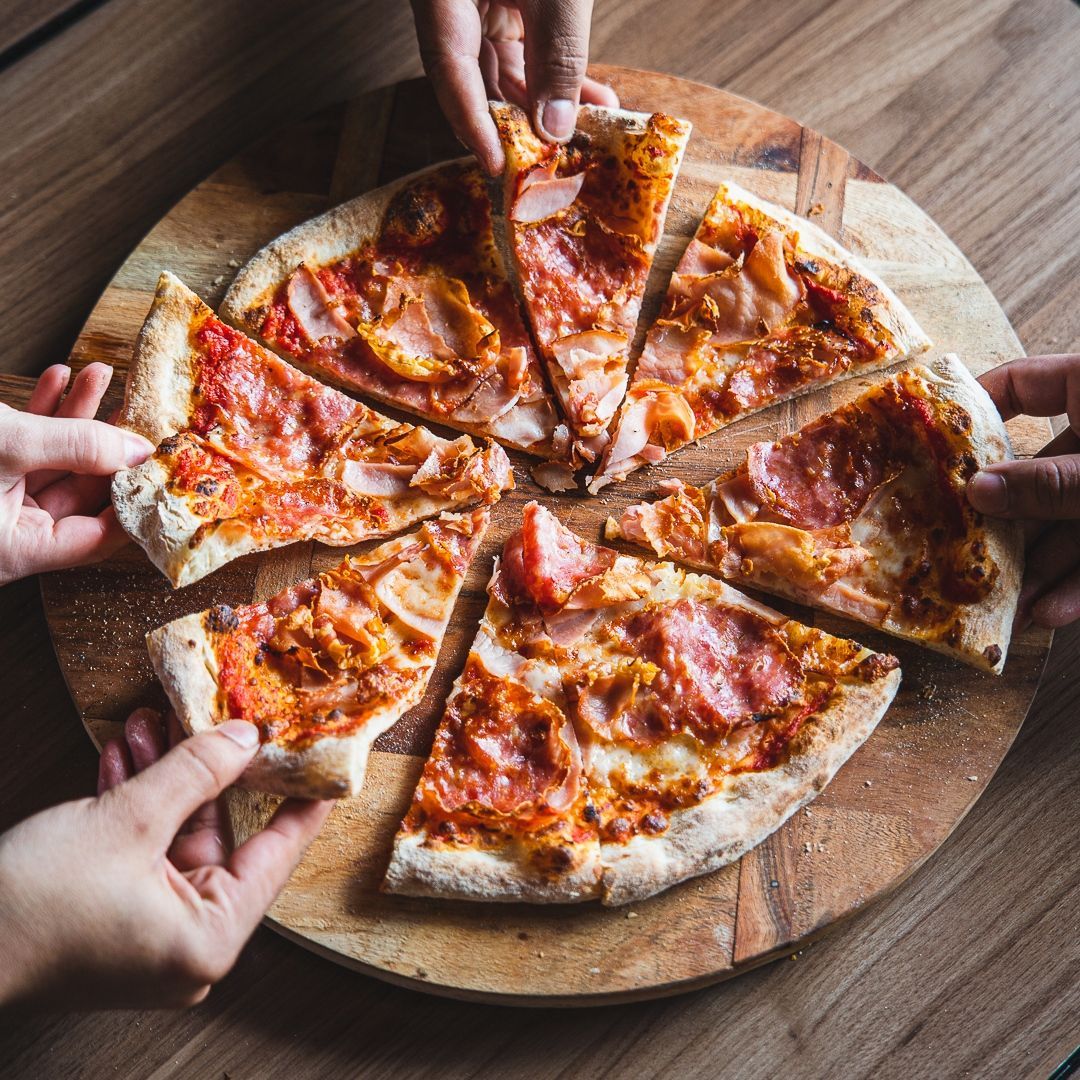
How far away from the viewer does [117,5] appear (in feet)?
15.8

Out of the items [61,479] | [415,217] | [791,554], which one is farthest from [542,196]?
[61,479]

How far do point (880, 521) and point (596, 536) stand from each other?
1022mm

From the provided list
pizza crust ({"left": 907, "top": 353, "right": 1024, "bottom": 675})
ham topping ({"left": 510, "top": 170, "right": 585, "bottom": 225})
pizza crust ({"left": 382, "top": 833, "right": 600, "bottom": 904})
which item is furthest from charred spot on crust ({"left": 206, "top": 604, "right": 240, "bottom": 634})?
pizza crust ({"left": 907, "top": 353, "right": 1024, "bottom": 675})

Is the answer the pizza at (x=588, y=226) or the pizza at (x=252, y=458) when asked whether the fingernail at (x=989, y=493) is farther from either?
the pizza at (x=252, y=458)

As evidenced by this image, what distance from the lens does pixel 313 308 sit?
4.20 meters

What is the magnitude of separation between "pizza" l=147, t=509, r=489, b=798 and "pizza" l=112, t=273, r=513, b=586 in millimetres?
154

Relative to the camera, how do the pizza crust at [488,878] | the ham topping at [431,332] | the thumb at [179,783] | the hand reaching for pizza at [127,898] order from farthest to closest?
1. the ham topping at [431,332]
2. the pizza crust at [488,878]
3. the thumb at [179,783]
4. the hand reaching for pizza at [127,898]

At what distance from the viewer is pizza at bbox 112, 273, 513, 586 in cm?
370

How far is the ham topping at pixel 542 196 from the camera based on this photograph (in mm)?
4254

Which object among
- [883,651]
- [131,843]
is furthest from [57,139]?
[883,651]

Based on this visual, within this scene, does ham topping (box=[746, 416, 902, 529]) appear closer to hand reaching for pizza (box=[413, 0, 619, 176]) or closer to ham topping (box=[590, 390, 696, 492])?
ham topping (box=[590, 390, 696, 492])

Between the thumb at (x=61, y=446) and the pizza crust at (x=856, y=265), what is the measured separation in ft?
8.09

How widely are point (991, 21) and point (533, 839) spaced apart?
160 inches

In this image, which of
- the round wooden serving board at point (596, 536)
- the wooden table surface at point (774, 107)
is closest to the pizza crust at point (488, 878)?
the round wooden serving board at point (596, 536)
